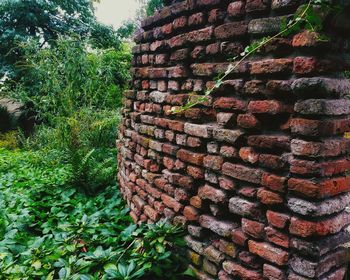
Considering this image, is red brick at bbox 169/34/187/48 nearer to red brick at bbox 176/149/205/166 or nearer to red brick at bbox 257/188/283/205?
red brick at bbox 176/149/205/166

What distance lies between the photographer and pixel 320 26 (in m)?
1.44

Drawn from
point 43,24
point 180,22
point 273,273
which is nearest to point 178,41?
point 180,22

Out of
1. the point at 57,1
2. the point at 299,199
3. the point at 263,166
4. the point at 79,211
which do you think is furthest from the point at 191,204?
the point at 57,1

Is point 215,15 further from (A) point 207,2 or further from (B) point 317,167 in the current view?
(B) point 317,167

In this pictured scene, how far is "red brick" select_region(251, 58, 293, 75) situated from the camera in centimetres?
154

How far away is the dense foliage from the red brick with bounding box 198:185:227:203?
0.33 meters

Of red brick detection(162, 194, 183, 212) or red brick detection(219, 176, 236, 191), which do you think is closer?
red brick detection(219, 176, 236, 191)

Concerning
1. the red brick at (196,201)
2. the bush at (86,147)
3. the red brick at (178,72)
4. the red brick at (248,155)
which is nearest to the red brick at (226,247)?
the red brick at (196,201)

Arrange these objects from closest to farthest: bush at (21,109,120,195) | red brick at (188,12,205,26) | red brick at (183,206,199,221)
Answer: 1. red brick at (188,12,205,26)
2. red brick at (183,206,199,221)
3. bush at (21,109,120,195)

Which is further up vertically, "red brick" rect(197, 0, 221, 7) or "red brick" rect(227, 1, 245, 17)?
"red brick" rect(197, 0, 221, 7)

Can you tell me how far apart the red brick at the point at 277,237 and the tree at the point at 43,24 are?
808 cm

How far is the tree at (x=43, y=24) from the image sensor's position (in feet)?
30.8

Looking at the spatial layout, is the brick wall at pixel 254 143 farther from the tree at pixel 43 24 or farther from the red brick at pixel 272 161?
the tree at pixel 43 24

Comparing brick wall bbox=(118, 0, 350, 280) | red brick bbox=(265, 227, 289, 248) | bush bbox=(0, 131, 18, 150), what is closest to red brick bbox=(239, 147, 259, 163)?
brick wall bbox=(118, 0, 350, 280)
